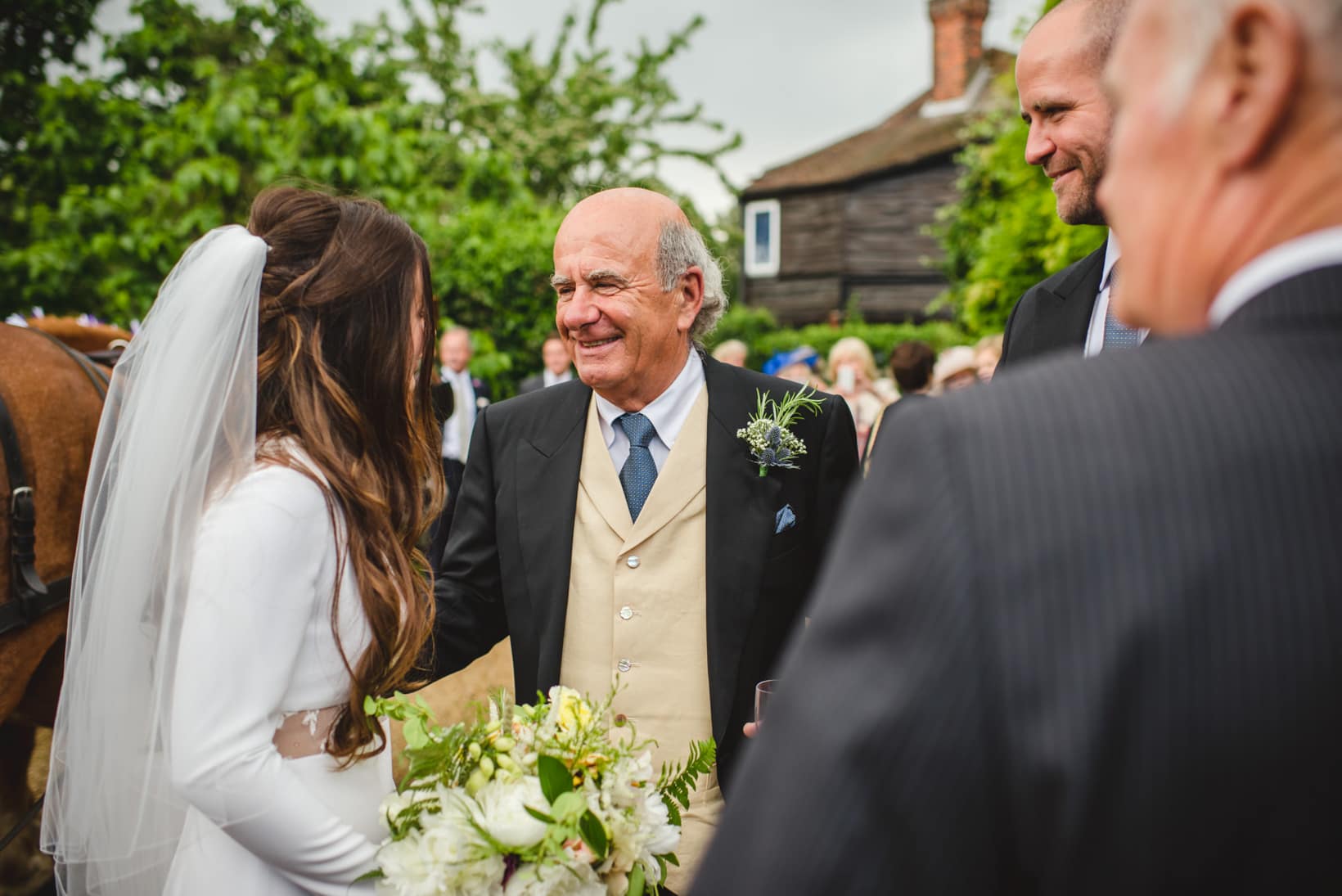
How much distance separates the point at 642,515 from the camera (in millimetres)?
2582

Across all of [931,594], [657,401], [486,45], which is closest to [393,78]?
[486,45]

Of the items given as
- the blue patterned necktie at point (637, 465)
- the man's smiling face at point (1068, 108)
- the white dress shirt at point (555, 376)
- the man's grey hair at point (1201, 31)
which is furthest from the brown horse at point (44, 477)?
the white dress shirt at point (555, 376)

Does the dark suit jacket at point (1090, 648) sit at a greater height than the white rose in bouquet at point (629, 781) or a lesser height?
greater

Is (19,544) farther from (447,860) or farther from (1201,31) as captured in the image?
(1201,31)

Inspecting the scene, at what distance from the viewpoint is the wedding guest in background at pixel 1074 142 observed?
227 centimetres

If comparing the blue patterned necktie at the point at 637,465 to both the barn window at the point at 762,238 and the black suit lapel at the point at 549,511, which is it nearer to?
the black suit lapel at the point at 549,511

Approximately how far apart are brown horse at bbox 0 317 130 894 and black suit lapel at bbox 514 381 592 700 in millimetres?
1860

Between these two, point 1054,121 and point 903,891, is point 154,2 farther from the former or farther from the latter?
point 903,891

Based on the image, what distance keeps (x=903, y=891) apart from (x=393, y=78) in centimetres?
1499

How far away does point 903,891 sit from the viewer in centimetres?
69

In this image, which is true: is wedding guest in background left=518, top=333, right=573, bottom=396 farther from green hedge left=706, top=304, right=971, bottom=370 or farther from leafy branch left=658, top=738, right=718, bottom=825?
green hedge left=706, top=304, right=971, bottom=370

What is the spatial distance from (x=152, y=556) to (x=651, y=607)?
3.81 ft

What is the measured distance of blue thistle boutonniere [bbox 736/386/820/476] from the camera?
2.59 m

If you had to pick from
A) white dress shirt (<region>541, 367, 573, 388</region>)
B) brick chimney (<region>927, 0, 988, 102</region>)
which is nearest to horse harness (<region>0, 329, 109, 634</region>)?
white dress shirt (<region>541, 367, 573, 388</region>)
